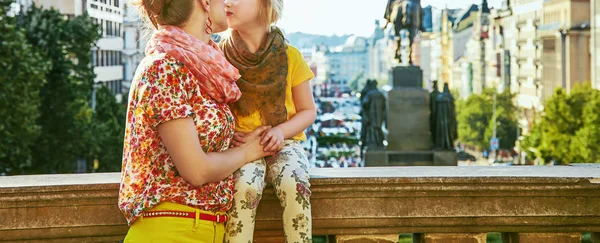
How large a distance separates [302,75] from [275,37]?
21 centimetres

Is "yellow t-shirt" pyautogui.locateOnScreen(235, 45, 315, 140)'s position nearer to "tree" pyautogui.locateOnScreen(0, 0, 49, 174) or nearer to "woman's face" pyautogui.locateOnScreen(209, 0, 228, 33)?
"woman's face" pyautogui.locateOnScreen(209, 0, 228, 33)

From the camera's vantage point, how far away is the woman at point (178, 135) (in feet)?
13.8

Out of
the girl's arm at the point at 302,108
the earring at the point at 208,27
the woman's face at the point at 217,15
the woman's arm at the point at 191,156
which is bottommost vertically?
the woman's arm at the point at 191,156

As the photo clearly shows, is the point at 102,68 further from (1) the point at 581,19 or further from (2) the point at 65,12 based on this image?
(1) the point at 581,19

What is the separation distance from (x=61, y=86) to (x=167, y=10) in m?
35.7

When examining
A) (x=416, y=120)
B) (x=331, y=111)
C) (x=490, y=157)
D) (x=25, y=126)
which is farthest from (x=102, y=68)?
(x=331, y=111)

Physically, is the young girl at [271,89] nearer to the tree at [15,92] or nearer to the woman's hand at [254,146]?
the woman's hand at [254,146]

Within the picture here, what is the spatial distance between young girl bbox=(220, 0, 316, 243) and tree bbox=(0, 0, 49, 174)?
24.2m

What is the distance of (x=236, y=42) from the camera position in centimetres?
514

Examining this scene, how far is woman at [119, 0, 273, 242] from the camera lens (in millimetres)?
4207

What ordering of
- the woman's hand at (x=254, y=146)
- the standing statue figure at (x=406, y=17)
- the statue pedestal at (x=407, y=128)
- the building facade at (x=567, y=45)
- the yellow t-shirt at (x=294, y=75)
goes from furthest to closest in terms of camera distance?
the building facade at (x=567, y=45) < the standing statue figure at (x=406, y=17) < the statue pedestal at (x=407, y=128) < the yellow t-shirt at (x=294, y=75) < the woman's hand at (x=254, y=146)

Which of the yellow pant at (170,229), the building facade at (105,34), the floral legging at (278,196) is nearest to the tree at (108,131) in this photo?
the building facade at (105,34)

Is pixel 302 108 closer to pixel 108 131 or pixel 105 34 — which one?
pixel 105 34

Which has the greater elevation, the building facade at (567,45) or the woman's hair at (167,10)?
the building facade at (567,45)
